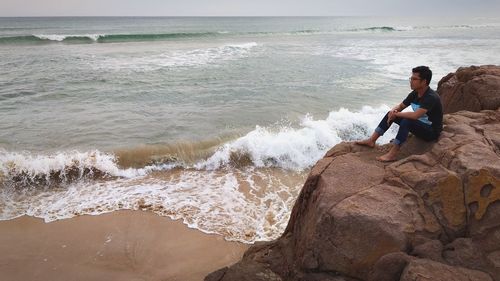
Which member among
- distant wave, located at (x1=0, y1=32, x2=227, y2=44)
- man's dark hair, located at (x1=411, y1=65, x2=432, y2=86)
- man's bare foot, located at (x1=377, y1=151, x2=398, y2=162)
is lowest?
man's bare foot, located at (x1=377, y1=151, x2=398, y2=162)

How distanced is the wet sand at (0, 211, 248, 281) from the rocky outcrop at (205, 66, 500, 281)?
1.30 meters

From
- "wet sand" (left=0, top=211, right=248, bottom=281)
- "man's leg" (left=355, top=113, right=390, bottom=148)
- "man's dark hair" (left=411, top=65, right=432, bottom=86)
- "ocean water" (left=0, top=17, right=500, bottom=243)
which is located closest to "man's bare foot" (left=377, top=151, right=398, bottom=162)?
"man's leg" (left=355, top=113, right=390, bottom=148)

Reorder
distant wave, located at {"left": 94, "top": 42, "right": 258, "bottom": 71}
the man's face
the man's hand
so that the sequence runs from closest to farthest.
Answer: the man's face
the man's hand
distant wave, located at {"left": 94, "top": 42, "right": 258, "bottom": 71}

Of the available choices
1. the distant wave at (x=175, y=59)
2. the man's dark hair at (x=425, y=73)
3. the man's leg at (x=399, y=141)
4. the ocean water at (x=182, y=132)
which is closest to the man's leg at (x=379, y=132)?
the man's leg at (x=399, y=141)

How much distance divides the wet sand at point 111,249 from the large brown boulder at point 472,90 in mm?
4766

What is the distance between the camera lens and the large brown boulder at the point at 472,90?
260 inches

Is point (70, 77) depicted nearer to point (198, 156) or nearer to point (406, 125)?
point (198, 156)

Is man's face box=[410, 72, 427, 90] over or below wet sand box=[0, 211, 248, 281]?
over

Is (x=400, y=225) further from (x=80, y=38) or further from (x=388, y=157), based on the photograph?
(x=80, y=38)

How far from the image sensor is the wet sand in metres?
5.24

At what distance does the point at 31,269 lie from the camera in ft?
17.3

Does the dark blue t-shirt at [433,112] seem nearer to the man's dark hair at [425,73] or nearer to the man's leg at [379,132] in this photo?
the man's dark hair at [425,73]

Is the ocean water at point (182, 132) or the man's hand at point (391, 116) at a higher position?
the man's hand at point (391, 116)

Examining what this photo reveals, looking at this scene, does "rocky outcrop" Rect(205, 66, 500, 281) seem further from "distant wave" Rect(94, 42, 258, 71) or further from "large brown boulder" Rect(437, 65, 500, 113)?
"distant wave" Rect(94, 42, 258, 71)
